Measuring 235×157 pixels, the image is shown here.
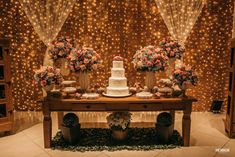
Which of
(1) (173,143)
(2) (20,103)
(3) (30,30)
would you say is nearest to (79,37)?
(3) (30,30)

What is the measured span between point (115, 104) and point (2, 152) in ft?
5.36

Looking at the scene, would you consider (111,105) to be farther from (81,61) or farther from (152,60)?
(152,60)

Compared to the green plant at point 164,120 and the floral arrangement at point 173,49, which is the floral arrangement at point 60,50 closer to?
the floral arrangement at point 173,49

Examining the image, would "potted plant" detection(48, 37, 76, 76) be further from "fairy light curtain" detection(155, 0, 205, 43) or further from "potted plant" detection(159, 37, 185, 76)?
"fairy light curtain" detection(155, 0, 205, 43)

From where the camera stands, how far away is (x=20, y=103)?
15.7 ft

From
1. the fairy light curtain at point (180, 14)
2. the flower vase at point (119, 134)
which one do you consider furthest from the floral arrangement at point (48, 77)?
the fairy light curtain at point (180, 14)

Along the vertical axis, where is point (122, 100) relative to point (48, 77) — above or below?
below

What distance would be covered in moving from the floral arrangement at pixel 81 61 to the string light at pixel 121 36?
1.41 metres

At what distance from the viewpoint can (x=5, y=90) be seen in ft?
11.5

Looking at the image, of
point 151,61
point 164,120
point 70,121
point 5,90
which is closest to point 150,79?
point 151,61

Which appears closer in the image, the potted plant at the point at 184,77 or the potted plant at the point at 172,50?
the potted plant at the point at 184,77

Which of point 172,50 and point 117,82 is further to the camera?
point 172,50

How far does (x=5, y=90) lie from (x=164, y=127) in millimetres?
2430

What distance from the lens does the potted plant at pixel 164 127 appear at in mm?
3221
